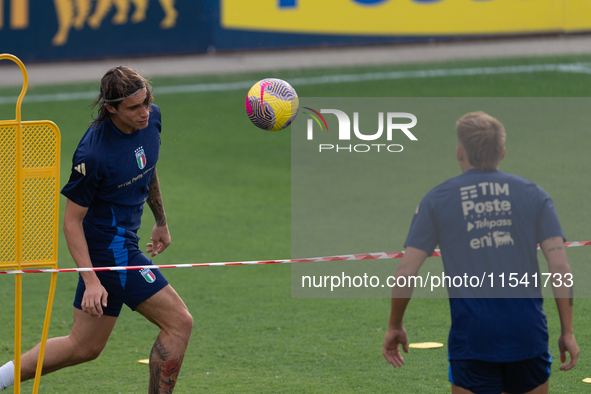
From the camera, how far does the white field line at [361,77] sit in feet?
53.7

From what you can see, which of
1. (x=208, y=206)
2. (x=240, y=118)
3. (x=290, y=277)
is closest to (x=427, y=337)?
(x=290, y=277)

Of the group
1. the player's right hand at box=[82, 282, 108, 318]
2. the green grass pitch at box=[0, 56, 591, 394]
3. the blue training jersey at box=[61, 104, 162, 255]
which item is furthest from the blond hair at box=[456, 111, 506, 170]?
the green grass pitch at box=[0, 56, 591, 394]

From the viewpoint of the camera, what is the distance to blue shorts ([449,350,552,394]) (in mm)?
3496

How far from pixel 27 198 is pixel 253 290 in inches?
132

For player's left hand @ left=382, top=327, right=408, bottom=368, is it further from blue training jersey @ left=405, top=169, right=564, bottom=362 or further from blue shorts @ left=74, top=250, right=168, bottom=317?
blue shorts @ left=74, top=250, right=168, bottom=317

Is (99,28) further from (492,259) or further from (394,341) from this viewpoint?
(492,259)

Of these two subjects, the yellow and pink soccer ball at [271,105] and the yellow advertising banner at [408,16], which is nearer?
the yellow and pink soccer ball at [271,105]

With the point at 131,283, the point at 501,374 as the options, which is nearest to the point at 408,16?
the point at 131,283

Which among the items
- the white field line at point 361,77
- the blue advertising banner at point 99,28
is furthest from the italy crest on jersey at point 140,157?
the blue advertising banner at point 99,28

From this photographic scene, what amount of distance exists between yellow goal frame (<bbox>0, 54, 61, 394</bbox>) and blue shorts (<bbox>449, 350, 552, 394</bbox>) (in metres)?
2.30

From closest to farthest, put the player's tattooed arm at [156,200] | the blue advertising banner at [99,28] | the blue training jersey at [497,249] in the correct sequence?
the blue training jersey at [497,249] < the player's tattooed arm at [156,200] < the blue advertising banner at [99,28]

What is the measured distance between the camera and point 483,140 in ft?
11.5

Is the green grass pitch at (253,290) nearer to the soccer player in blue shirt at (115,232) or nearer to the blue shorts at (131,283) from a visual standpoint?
the soccer player in blue shirt at (115,232)

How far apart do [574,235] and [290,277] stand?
3.35 metres
